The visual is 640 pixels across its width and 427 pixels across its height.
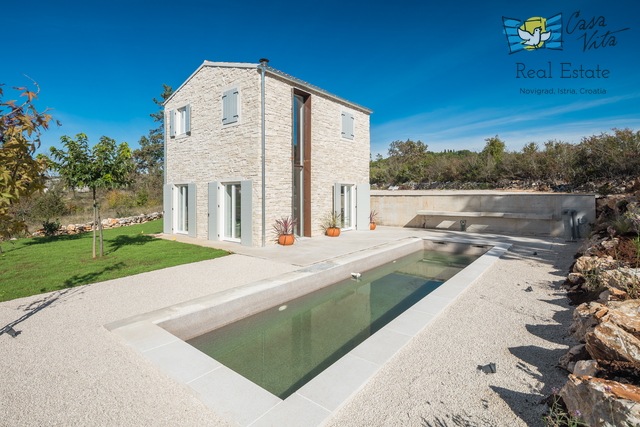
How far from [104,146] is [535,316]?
9.69m

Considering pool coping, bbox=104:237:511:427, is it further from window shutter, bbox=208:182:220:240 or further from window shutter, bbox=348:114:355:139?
window shutter, bbox=348:114:355:139

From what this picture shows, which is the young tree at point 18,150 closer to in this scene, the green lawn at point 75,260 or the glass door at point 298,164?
the green lawn at point 75,260

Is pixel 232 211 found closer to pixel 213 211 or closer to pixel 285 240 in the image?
pixel 213 211

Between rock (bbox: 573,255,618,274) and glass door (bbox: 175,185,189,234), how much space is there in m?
12.2

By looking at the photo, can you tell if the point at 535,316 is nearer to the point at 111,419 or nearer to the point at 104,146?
the point at 111,419

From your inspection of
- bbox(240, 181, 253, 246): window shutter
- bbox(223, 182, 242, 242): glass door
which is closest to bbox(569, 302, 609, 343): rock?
bbox(240, 181, 253, 246): window shutter

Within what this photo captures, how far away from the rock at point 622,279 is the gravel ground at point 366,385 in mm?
659

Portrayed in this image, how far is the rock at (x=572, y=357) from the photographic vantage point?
2655 mm

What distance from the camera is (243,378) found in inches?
108

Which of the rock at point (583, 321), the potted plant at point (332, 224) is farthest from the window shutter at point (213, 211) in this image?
the rock at point (583, 321)

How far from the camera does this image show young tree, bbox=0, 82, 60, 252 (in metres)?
2.28

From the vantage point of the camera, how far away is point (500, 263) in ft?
24.3

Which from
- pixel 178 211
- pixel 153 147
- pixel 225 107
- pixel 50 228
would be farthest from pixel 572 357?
pixel 153 147

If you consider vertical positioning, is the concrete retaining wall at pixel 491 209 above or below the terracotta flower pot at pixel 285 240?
above
